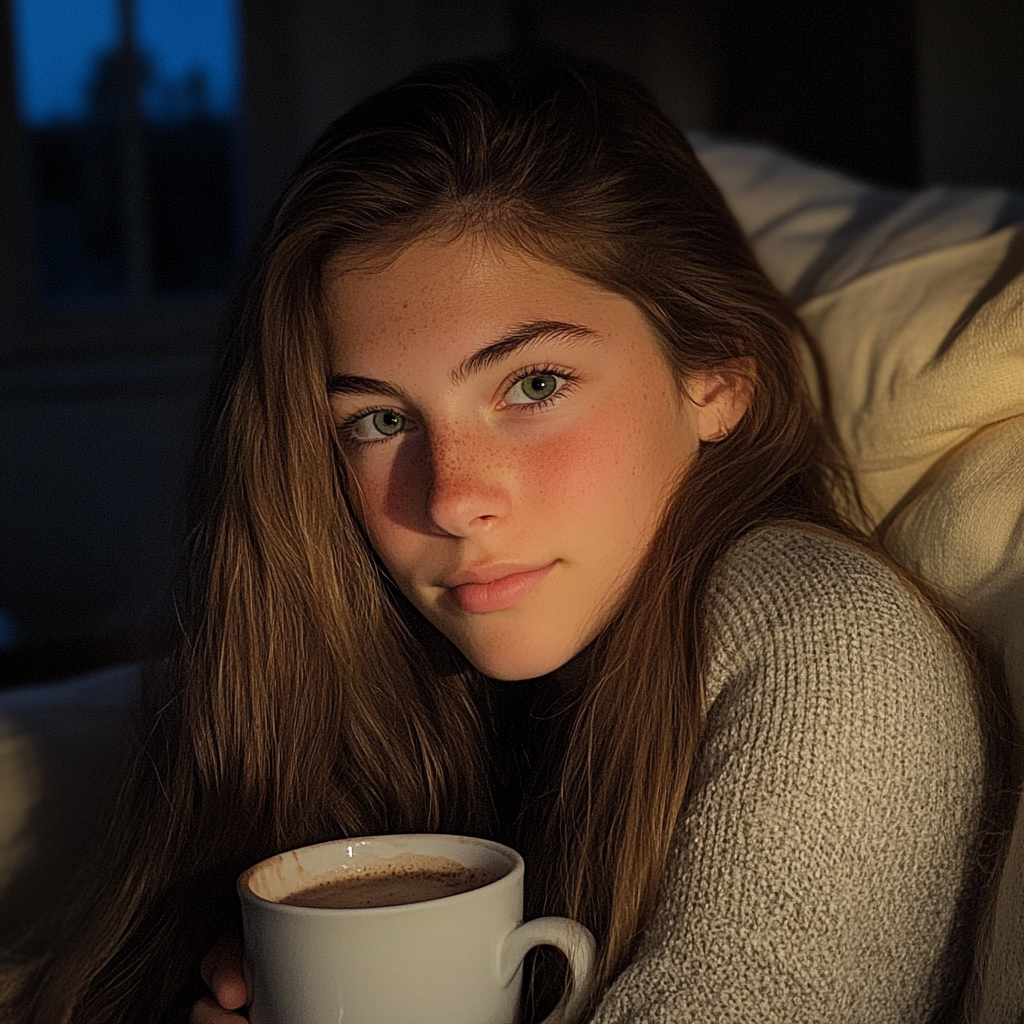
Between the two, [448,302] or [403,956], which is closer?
[403,956]

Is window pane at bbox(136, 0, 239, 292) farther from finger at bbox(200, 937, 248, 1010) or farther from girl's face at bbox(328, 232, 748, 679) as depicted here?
finger at bbox(200, 937, 248, 1010)

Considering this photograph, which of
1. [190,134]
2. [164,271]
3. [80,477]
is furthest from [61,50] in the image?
[80,477]

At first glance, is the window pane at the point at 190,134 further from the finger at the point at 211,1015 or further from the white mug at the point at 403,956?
the white mug at the point at 403,956

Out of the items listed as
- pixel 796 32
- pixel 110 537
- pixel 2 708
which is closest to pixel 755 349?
pixel 2 708

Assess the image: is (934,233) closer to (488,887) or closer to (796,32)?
(488,887)

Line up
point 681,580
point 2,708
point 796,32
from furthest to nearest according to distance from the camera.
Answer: point 796,32 < point 2,708 < point 681,580

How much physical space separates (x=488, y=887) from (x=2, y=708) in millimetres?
611

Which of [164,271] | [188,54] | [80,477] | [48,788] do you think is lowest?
[80,477]

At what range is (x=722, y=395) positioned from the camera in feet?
3.07

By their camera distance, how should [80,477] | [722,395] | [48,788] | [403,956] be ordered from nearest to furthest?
[403,956] → [722,395] → [48,788] → [80,477]

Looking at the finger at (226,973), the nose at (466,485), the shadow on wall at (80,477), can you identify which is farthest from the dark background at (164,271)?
the nose at (466,485)

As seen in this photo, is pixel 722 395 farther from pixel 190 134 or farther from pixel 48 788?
pixel 190 134

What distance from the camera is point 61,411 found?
112 inches

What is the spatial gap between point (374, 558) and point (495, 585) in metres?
0.18
